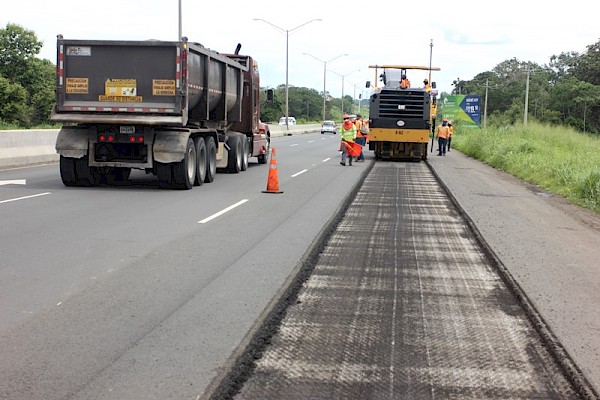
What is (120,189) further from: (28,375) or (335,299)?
(28,375)

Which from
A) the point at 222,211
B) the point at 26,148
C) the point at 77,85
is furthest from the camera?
the point at 26,148

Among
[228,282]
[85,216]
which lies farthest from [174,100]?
[228,282]

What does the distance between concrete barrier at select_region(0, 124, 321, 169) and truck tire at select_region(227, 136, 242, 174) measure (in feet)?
20.1

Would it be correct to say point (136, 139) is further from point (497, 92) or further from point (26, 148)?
point (497, 92)

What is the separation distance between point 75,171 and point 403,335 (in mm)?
11683

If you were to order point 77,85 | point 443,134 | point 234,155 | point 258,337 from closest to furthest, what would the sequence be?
1. point 258,337
2. point 77,85
3. point 234,155
4. point 443,134

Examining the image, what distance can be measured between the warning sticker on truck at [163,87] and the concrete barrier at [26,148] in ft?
23.1

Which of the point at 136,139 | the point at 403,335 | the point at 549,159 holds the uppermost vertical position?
the point at 136,139

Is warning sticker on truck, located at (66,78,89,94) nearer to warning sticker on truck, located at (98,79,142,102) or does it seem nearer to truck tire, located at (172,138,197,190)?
warning sticker on truck, located at (98,79,142,102)

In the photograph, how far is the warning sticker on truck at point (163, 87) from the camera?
15.0 metres

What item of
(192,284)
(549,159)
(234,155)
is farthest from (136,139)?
(549,159)

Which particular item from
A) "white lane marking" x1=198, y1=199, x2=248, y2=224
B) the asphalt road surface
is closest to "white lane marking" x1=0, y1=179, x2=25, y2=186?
the asphalt road surface

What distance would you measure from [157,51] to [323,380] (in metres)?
11.7

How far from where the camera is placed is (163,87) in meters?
15.1
